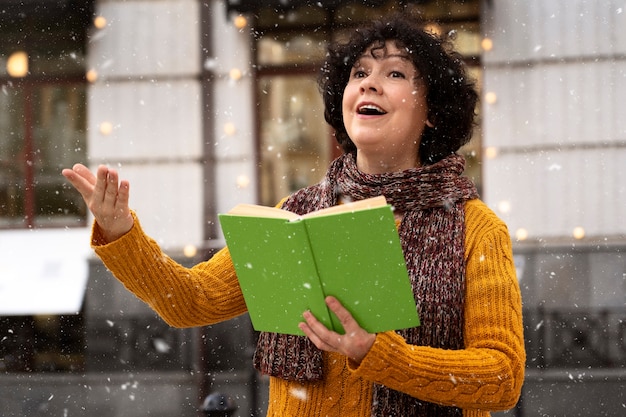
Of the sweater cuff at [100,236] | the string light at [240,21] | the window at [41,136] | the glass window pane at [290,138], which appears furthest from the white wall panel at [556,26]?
the sweater cuff at [100,236]

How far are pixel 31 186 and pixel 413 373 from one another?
129 inches

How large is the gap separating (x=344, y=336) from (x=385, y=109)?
0.58 metres

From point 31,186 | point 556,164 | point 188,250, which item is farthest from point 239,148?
point 556,164

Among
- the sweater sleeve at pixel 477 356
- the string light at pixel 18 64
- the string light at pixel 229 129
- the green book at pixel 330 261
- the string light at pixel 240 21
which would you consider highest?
the string light at pixel 240 21

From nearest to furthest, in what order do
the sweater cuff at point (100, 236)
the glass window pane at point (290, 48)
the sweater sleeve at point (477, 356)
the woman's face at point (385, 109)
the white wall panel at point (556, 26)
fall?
the sweater sleeve at point (477, 356), the sweater cuff at point (100, 236), the woman's face at point (385, 109), the white wall panel at point (556, 26), the glass window pane at point (290, 48)

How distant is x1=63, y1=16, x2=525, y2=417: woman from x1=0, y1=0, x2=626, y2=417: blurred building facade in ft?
7.09

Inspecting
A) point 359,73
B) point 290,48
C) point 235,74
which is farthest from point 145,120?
point 359,73

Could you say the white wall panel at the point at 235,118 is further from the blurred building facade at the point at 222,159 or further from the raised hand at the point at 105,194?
the raised hand at the point at 105,194

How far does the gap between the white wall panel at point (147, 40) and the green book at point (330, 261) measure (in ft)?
9.50

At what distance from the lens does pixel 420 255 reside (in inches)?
69.7

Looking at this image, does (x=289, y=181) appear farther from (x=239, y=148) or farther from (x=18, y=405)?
(x=18, y=405)

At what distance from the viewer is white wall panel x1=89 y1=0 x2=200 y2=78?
4.24 metres

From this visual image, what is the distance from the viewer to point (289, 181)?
4184 mm

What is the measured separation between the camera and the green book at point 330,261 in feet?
4.47
